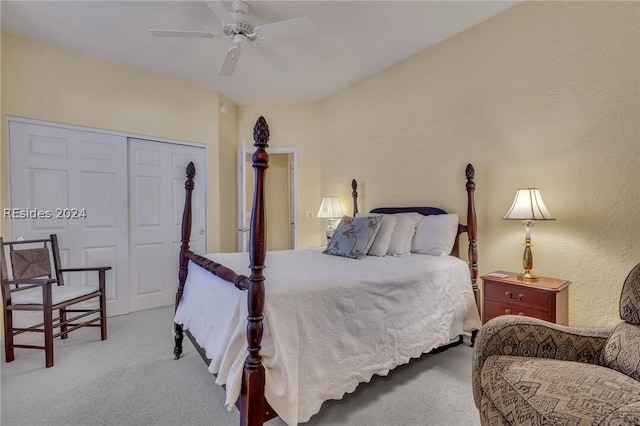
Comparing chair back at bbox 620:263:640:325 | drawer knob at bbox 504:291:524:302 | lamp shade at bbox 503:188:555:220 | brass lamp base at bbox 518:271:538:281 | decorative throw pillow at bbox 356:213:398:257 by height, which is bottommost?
drawer knob at bbox 504:291:524:302

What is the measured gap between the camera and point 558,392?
3.63ft

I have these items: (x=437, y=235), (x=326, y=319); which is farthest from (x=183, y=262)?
(x=437, y=235)

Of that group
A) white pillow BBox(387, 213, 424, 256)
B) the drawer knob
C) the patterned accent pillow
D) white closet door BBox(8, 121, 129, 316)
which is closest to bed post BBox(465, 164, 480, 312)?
the drawer knob

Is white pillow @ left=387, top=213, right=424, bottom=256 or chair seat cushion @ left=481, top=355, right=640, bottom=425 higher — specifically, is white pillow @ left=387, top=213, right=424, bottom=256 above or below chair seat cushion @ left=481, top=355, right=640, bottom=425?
above

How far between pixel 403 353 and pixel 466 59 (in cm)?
264

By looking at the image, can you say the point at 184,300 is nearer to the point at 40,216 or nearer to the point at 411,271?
the point at 411,271

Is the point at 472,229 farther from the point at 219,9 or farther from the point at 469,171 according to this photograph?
the point at 219,9

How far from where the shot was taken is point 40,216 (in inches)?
120

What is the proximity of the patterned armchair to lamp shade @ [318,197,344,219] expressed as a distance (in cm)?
268

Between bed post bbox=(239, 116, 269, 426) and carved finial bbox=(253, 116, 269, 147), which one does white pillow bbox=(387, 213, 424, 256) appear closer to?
bed post bbox=(239, 116, 269, 426)

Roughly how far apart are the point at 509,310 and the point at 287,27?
261 centimetres

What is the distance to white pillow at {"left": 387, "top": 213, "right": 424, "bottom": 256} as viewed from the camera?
276cm

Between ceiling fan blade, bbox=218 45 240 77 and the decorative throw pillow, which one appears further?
the decorative throw pillow

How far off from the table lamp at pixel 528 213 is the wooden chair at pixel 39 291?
139 inches
